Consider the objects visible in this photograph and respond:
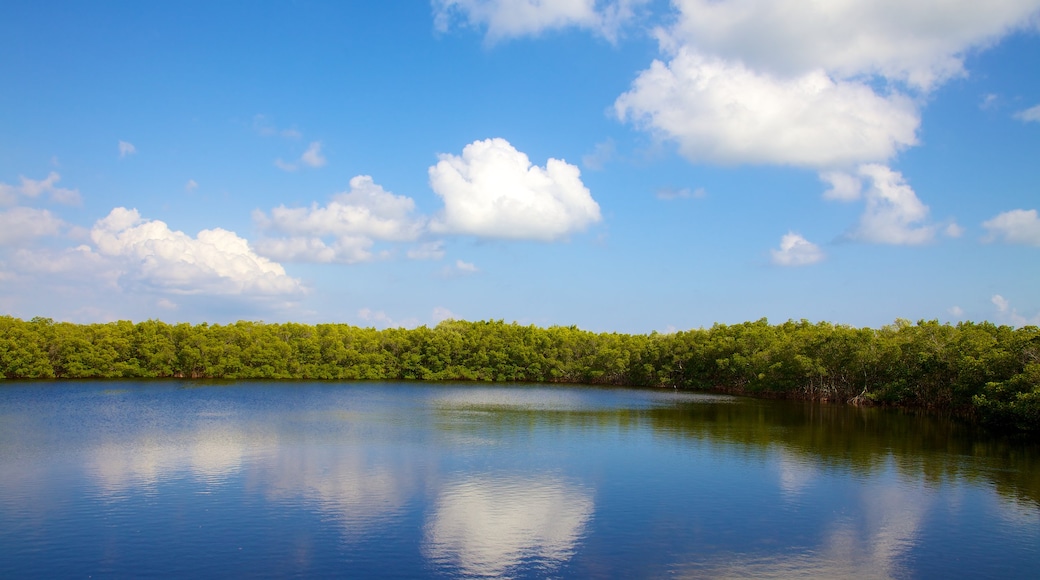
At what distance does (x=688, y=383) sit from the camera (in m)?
92.4

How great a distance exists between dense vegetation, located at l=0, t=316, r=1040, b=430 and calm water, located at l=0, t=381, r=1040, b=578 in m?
11.3

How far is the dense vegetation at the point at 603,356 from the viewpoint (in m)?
50.9

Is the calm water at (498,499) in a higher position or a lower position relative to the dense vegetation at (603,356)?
lower

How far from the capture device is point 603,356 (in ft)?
324

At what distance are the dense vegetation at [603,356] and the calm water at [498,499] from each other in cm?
1125

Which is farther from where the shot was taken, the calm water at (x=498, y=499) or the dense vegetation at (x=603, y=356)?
the dense vegetation at (x=603, y=356)

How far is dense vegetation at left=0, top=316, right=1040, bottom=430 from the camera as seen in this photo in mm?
50906

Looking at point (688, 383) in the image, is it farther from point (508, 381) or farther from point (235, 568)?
point (235, 568)

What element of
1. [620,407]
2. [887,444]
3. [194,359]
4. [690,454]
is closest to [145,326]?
[194,359]

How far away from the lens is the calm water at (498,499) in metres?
16.9

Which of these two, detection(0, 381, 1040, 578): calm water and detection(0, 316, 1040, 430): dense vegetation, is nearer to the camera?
detection(0, 381, 1040, 578): calm water

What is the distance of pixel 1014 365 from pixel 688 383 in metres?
48.8

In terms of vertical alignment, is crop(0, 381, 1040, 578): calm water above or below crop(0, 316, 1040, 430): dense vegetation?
below

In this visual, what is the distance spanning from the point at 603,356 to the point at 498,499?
77.5 meters
